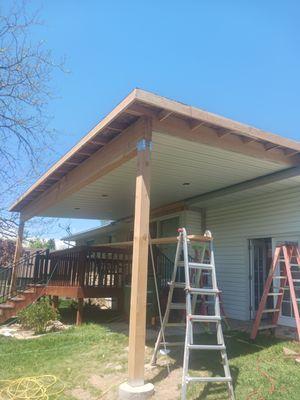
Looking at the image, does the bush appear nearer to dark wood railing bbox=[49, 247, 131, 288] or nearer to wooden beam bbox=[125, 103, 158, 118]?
dark wood railing bbox=[49, 247, 131, 288]

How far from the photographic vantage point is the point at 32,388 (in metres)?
4.38

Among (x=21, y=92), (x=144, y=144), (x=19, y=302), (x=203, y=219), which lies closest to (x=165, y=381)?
(x=144, y=144)

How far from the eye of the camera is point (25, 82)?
20.0 ft

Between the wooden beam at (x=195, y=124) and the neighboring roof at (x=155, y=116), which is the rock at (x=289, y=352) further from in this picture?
the wooden beam at (x=195, y=124)

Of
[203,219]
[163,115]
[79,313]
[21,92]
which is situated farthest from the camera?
[203,219]

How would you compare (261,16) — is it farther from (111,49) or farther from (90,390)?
(90,390)

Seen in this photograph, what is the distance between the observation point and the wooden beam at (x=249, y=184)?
6965 mm

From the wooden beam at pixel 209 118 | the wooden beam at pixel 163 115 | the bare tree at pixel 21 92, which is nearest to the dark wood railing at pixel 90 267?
the bare tree at pixel 21 92

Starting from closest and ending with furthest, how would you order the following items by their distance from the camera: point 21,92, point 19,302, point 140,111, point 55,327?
point 140,111
point 21,92
point 55,327
point 19,302

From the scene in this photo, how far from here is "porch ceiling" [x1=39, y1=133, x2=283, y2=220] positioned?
6072 millimetres

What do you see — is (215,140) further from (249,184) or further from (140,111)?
(249,184)

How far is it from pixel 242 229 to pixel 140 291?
5.44 meters

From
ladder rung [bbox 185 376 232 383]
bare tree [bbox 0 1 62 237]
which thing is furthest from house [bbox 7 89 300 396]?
bare tree [bbox 0 1 62 237]

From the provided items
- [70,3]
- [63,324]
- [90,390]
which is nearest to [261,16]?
[70,3]
